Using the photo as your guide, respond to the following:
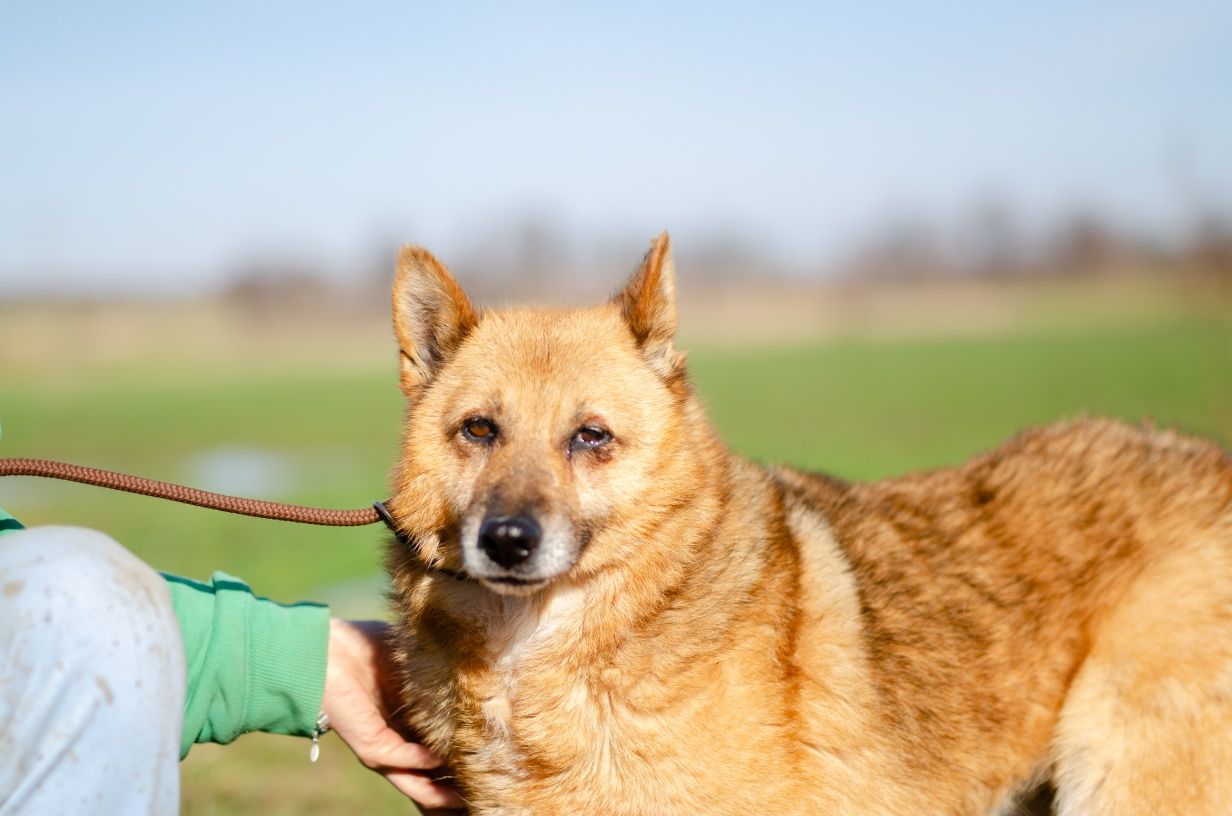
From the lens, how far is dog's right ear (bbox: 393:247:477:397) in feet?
13.2

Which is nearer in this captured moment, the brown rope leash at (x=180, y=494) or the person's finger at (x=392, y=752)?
the brown rope leash at (x=180, y=494)

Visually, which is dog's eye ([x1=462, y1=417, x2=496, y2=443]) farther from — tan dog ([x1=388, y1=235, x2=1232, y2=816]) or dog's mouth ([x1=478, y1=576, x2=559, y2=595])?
dog's mouth ([x1=478, y1=576, x2=559, y2=595])

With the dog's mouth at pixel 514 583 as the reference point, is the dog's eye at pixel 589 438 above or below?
above

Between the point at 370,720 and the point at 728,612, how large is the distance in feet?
4.92

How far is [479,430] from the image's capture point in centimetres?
386

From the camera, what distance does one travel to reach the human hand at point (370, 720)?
161 inches

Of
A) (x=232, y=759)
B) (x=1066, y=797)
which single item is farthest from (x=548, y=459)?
(x=232, y=759)

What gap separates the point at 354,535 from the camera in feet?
50.4

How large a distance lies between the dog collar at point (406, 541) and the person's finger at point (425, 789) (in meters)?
0.84

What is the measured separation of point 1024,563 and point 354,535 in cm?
1250

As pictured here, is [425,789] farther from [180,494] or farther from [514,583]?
[180,494]

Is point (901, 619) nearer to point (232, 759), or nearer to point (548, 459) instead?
point (548, 459)

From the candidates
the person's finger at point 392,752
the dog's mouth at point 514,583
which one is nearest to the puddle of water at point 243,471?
the person's finger at point 392,752

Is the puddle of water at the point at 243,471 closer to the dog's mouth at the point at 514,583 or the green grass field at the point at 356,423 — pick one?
the green grass field at the point at 356,423
